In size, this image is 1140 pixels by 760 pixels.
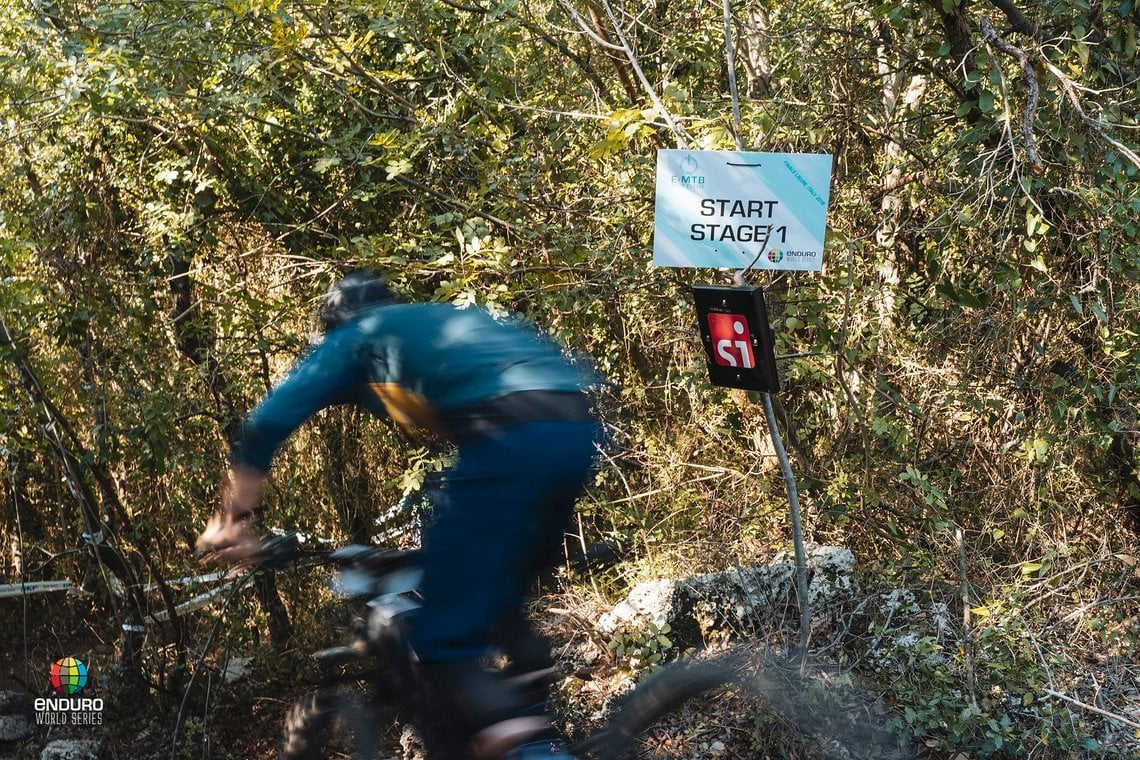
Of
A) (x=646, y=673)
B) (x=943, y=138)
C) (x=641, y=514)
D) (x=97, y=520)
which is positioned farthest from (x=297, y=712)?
(x=943, y=138)

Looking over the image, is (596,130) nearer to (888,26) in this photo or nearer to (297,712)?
(888,26)

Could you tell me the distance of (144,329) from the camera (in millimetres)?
5664

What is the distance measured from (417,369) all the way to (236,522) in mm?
548

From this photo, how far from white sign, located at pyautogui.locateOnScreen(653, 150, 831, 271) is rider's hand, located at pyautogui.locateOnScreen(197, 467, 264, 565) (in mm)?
1881

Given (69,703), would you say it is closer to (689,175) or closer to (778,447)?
(778,447)

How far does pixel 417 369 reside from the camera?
2486 millimetres

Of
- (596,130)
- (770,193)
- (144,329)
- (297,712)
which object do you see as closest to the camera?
(297,712)

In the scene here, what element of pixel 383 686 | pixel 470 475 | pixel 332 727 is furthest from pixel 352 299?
pixel 332 727

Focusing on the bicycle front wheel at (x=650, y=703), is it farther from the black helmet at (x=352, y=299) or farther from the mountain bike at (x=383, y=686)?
the black helmet at (x=352, y=299)

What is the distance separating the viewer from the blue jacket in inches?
95.0

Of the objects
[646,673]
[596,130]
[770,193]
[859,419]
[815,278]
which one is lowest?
[646,673]

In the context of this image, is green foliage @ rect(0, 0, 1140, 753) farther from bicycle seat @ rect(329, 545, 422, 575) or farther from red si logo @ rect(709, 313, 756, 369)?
bicycle seat @ rect(329, 545, 422, 575)

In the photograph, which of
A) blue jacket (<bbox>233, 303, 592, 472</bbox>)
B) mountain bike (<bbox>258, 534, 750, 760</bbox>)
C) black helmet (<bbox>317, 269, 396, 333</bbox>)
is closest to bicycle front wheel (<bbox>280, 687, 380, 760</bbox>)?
mountain bike (<bbox>258, 534, 750, 760</bbox>)

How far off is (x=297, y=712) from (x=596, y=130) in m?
3.36
